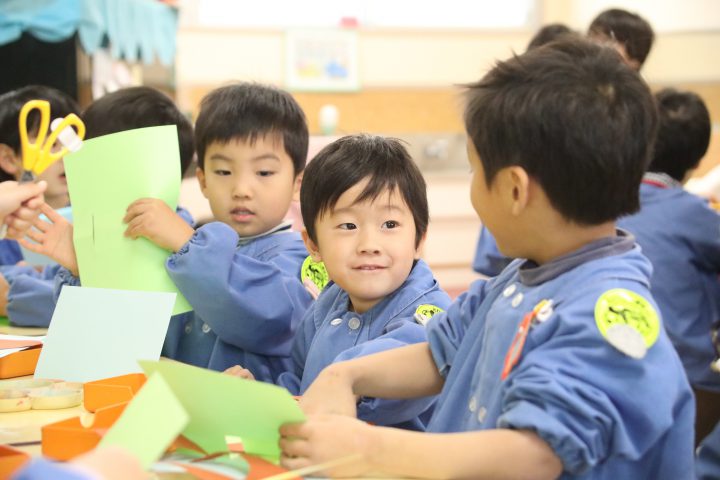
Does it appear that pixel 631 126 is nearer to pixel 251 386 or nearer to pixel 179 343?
pixel 251 386

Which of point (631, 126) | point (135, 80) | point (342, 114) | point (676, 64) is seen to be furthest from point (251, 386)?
point (676, 64)

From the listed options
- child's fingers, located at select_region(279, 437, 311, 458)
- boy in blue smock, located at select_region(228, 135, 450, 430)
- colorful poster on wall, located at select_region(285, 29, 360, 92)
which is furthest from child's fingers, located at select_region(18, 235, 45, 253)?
colorful poster on wall, located at select_region(285, 29, 360, 92)

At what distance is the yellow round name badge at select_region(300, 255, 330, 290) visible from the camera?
1.78m

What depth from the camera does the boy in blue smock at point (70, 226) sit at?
1.69 metres

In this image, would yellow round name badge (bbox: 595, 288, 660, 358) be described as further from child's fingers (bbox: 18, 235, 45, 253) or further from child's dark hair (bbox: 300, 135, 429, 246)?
child's fingers (bbox: 18, 235, 45, 253)

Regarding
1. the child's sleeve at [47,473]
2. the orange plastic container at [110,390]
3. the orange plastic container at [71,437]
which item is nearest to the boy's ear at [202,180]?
the orange plastic container at [110,390]

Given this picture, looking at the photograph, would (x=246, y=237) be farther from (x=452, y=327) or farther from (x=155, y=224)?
(x=452, y=327)

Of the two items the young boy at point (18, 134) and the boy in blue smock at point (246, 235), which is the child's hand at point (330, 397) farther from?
the young boy at point (18, 134)

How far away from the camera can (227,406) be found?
908 mm

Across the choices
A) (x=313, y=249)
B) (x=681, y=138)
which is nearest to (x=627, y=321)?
(x=313, y=249)

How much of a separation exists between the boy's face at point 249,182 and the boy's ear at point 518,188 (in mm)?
824

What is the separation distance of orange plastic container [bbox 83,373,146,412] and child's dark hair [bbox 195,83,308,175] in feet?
2.32

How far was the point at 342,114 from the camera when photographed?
588 cm

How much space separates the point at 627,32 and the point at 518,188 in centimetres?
191
